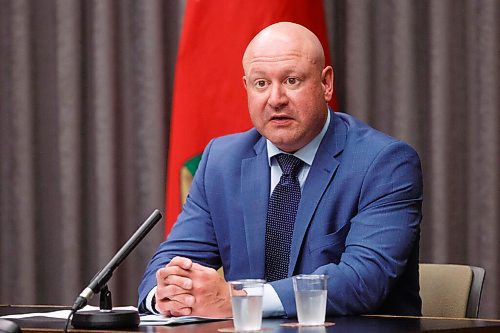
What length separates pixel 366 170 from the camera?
2.62m

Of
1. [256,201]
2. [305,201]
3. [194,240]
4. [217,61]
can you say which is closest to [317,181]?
[305,201]

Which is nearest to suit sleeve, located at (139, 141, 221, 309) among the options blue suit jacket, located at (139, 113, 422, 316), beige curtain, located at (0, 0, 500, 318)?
blue suit jacket, located at (139, 113, 422, 316)

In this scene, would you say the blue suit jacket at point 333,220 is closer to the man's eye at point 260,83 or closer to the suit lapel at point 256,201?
the suit lapel at point 256,201

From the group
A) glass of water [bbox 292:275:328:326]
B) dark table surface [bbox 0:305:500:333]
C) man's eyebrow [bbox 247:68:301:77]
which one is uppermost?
man's eyebrow [bbox 247:68:301:77]

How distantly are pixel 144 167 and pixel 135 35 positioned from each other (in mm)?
610

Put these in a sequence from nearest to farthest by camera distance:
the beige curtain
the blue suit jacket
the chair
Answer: the blue suit jacket
the chair
the beige curtain

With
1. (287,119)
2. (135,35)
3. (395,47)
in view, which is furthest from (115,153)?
(287,119)

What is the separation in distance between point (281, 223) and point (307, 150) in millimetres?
245

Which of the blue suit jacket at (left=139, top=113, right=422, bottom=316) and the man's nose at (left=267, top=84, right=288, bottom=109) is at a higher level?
the man's nose at (left=267, top=84, right=288, bottom=109)

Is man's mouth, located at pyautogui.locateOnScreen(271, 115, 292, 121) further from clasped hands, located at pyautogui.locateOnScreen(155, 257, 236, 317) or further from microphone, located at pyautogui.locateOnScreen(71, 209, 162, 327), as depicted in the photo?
microphone, located at pyautogui.locateOnScreen(71, 209, 162, 327)

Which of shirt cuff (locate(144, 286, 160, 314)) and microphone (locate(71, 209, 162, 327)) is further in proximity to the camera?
shirt cuff (locate(144, 286, 160, 314))

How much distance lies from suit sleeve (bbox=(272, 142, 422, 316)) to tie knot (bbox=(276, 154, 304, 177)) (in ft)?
0.75

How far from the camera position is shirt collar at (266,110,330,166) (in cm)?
273

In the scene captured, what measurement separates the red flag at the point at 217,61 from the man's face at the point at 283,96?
0.89 m
